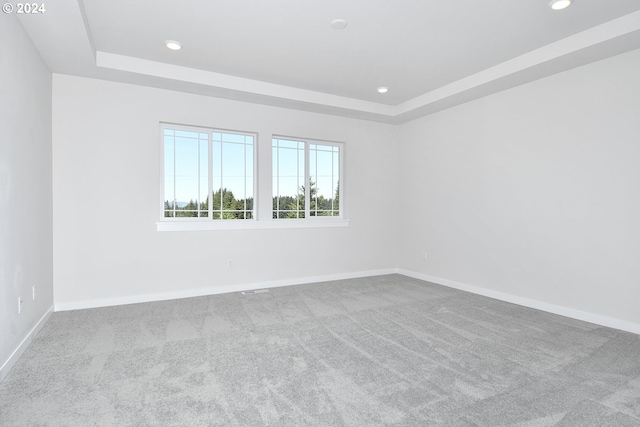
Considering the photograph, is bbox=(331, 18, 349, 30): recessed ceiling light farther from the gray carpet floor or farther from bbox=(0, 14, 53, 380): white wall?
the gray carpet floor

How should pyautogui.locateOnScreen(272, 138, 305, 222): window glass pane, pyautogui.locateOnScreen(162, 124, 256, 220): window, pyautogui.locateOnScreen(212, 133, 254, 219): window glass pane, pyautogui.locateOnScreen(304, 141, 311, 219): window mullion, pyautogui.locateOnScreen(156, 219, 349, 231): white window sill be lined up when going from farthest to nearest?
pyautogui.locateOnScreen(304, 141, 311, 219): window mullion
pyautogui.locateOnScreen(272, 138, 305, 222): window glass pane
pyautogui.locateOnScreen(212, 133, 254, 219): window glass pane
pyautogui.locateOnScreen(162, 124, 256, 220): window
pyautogui.locateOnScreen(156, 219, 349, 231): white window sill

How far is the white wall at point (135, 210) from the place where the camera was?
12.2 feet

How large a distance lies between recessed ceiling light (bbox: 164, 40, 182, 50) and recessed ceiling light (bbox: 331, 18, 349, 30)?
1523 mm

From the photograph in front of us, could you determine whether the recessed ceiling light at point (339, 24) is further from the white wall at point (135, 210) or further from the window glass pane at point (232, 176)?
the window glass pane at point (232, 176)

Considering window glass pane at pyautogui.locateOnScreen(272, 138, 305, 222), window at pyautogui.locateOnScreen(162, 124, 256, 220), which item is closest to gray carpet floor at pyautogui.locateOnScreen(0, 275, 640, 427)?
window at pyautogui.locateOnScreen(162, 124, 256, 220)

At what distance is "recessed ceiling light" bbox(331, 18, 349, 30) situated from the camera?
2.93 metres

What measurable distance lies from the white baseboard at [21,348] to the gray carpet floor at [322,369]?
45mm

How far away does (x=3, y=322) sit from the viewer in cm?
226

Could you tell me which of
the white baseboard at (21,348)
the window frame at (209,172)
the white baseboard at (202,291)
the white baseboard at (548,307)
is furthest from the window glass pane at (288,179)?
the white baseboard at (21,348)

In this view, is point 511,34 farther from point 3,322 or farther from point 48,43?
point 3,322

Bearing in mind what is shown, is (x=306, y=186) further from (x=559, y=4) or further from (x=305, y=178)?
(x=559, y=4)

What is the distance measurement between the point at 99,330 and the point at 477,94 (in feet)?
16.2

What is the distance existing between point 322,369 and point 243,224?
268 centimetres

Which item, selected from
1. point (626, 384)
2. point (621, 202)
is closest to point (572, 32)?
point (621, 202)
